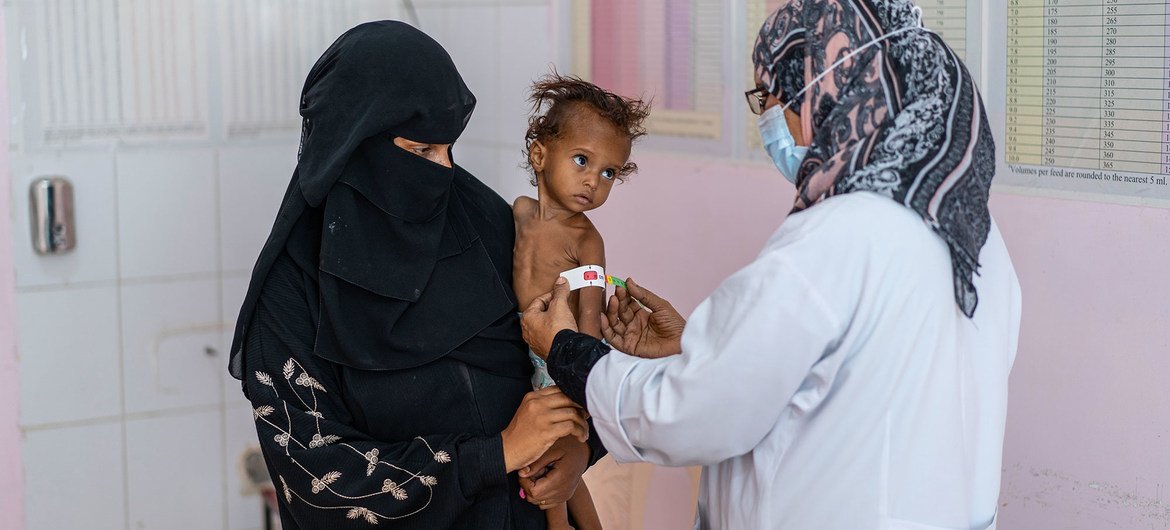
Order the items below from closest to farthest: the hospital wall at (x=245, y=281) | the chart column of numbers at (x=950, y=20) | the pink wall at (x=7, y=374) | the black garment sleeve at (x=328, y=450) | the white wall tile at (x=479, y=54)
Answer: the black garment sleeve at (x=328, y=450) < the hospital wall at (x=245, y=281) < the chart column of numbers at (x=950, y=20) < the pink wall at (x=7, y=374) < the white wall tile at (x=479, y=54)

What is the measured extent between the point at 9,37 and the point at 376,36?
1.77 m

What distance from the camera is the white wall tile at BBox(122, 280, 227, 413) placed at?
315cm

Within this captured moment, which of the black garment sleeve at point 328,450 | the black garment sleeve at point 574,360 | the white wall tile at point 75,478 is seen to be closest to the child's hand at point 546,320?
the black garment sleeve at point 574,360

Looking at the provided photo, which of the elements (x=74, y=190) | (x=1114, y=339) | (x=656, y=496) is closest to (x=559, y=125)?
(x=1114, y=339)

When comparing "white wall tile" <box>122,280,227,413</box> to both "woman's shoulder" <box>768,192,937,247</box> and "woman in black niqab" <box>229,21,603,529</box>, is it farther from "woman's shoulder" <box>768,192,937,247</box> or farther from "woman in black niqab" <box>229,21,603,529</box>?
"woman's shoulder" <box>768,192,937,247</box>

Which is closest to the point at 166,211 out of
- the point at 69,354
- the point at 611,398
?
the point at 69,354

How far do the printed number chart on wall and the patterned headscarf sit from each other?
1.63 feet

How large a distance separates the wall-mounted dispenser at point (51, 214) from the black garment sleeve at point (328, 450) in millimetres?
1639

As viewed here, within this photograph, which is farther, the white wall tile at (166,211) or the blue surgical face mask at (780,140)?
the white wall tile at (166,211)

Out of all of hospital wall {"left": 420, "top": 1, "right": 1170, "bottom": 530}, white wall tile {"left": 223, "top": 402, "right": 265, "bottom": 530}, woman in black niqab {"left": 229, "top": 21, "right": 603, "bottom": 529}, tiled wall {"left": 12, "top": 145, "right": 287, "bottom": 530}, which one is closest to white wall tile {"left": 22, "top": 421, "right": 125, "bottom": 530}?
tiled wall {"left": 12, "top": 145, "right": 287, "bottom": 530}

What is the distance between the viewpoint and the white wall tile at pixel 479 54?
3.45 metres

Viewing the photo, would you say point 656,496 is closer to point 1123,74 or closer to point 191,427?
point 191,427

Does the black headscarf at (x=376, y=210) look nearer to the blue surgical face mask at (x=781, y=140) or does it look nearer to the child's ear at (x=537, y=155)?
the child's ear at (x=537, y=155)

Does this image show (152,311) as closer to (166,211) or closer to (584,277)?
(166,211)
